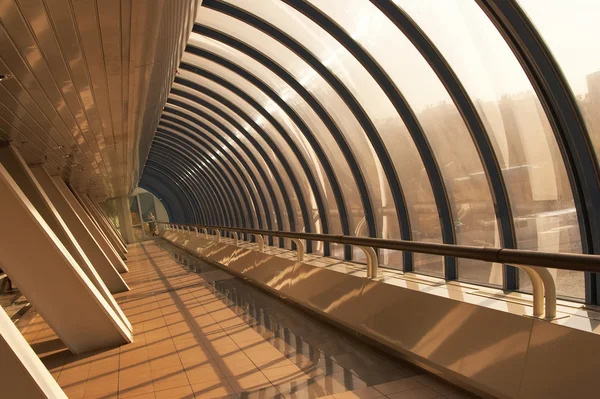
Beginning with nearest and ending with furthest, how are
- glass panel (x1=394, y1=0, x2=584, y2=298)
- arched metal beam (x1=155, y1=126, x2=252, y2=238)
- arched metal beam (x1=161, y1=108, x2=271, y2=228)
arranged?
glass panel (x1=394, y1=0, x2=584, y2=298)
arched metal beam (x1=161, y1=108, x2=271, y2=228)
arched metal beam (x1=155, y1=126, x2=252, y2=238)

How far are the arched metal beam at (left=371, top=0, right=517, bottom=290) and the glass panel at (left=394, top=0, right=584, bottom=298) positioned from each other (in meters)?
0.26

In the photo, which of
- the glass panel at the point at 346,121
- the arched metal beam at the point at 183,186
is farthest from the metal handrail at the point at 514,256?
the arched metal beam at the point at 183,186

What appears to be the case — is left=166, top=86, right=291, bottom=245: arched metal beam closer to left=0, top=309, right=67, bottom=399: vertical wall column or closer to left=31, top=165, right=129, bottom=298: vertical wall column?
left=31, top=165, right=129, bottom=298: vertical wall column

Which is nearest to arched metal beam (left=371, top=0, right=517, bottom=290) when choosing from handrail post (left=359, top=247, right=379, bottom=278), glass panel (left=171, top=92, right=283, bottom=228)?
handrail post (left=359, top=247, right=379, bottom=278)

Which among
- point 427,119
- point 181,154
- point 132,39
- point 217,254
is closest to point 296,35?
point 427,119

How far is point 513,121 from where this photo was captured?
6.99 meters

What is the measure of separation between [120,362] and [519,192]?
16.4ft

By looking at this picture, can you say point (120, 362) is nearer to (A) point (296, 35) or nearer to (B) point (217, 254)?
(A) point (296, 35)

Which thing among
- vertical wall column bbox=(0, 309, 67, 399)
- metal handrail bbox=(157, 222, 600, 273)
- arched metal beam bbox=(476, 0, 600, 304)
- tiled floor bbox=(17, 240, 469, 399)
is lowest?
tiled floor bbox=(17, 240, 469, 399)

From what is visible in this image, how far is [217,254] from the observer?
16844 millimetres

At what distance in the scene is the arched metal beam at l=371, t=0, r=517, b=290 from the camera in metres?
6.88

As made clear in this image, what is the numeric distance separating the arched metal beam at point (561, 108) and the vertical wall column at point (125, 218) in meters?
36.4

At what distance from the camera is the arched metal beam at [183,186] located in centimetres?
3423

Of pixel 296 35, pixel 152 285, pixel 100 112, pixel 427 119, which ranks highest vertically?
pixel 296 35
